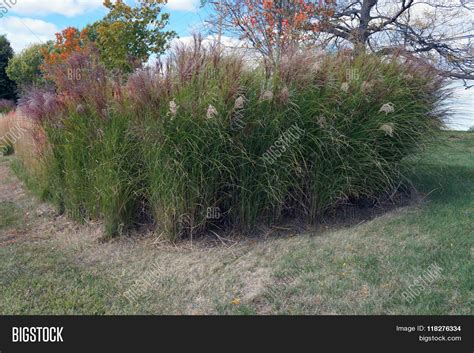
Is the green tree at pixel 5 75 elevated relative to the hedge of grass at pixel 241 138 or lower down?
elevated

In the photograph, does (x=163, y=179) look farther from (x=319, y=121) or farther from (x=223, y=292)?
(x=319, y=121)

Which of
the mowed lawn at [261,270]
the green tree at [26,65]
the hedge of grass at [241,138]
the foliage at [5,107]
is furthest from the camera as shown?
the green tree at [26,65]

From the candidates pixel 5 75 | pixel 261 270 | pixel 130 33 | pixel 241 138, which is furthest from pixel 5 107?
pixel 261 270

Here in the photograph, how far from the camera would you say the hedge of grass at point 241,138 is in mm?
5246

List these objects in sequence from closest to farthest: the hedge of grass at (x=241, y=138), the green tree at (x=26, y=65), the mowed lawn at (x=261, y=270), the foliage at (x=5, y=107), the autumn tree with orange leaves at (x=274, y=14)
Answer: the mowed lawn at (x=261, y=270) < the hedge of grass at (x=241, y=138) < the autumn tree with orange leaves at (x=274, y=14) < the foliage at (x=5, y=107) < the green tree at (x=26, y=65)

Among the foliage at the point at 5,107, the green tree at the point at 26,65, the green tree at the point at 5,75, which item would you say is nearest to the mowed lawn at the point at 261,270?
the foliage at the point at 5,107

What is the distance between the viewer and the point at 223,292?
14.3ft

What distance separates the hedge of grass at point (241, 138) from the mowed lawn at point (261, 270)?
46 cm

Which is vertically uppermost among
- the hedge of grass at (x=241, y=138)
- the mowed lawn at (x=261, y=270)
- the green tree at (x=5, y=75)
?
the green tree at (x=5, y=75)

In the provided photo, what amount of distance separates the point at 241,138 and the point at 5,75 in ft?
108

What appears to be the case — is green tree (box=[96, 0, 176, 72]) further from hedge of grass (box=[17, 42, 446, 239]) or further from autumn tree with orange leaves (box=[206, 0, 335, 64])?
hedge of grass (box=[17, 42, 446, 239])

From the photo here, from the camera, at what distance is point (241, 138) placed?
531 centimetres

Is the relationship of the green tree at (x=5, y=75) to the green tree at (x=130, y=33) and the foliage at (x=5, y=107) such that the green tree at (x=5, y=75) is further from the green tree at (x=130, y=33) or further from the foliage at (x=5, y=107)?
the green tree at (x=130, y=33)

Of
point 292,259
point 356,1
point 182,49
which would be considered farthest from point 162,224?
point 356,1
